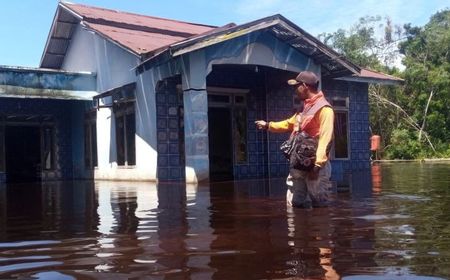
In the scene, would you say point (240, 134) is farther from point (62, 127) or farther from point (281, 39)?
point (62, 127)

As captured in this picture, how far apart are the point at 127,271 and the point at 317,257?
3.51 ft

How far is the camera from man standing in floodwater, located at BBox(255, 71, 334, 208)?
503cm

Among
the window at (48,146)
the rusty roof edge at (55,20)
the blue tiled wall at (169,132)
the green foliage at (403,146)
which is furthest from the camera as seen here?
the green foliage at (403,146)

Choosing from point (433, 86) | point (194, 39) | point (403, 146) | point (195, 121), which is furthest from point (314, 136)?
point (433, 86)

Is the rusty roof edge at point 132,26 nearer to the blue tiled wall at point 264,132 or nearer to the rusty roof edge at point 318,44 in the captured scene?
the blue tiled wall at point 264,132

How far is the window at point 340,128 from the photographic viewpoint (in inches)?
630

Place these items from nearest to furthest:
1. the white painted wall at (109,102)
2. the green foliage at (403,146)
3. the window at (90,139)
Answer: the white painted wall at (109,102)
the window at (90,139)
the green foliage at (403,146)

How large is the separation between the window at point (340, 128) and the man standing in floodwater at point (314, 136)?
1075 cm

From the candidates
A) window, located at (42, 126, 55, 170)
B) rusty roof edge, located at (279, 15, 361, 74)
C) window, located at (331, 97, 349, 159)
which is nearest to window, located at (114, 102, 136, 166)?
window, located at (42, 126, 55, 170)

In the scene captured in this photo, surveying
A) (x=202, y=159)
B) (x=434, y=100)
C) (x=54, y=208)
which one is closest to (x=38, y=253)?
(x=54, y=208)

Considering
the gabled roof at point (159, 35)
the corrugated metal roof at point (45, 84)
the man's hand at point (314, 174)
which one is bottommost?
the man's hand at point (314, 174)

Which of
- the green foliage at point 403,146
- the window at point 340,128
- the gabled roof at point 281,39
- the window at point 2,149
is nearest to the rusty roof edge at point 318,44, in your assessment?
the gabled roof at point 281,39

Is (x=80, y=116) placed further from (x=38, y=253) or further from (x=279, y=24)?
(x=38, y=253)

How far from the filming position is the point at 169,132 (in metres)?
12.5
